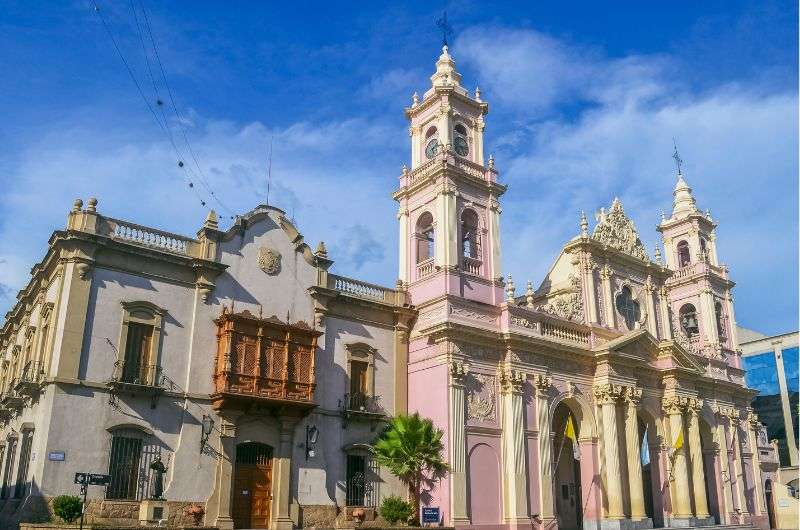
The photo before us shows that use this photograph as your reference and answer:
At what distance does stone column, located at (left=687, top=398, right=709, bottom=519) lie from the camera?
1555 inches

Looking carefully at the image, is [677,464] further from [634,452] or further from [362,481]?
[362,481]

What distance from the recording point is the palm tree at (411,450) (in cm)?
2823

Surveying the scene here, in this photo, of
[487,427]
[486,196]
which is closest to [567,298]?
[486,196]

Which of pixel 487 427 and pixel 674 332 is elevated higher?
pixel 674 332

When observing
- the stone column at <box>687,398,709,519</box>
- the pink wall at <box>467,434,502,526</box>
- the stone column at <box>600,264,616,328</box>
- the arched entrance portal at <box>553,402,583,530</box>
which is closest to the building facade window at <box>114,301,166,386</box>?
the pink wall at <box>467,434,502,526</box>

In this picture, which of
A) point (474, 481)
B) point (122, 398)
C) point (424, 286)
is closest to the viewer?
point (122, 398)

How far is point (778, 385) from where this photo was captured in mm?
62938

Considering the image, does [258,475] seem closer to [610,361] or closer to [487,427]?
[487,427]

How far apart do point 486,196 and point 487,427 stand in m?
11.5

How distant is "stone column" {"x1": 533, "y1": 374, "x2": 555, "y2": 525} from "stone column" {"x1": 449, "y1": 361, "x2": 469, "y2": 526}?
4278 millimetres

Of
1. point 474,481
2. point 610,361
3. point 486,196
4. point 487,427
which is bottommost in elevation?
point 474,481

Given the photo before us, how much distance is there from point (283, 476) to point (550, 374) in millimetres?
13894

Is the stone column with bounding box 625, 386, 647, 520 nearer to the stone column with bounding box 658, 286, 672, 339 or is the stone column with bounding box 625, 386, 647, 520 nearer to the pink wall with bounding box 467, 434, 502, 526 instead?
the stone column with bounding box 658, 286, 672, 339

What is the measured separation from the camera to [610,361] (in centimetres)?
3688
